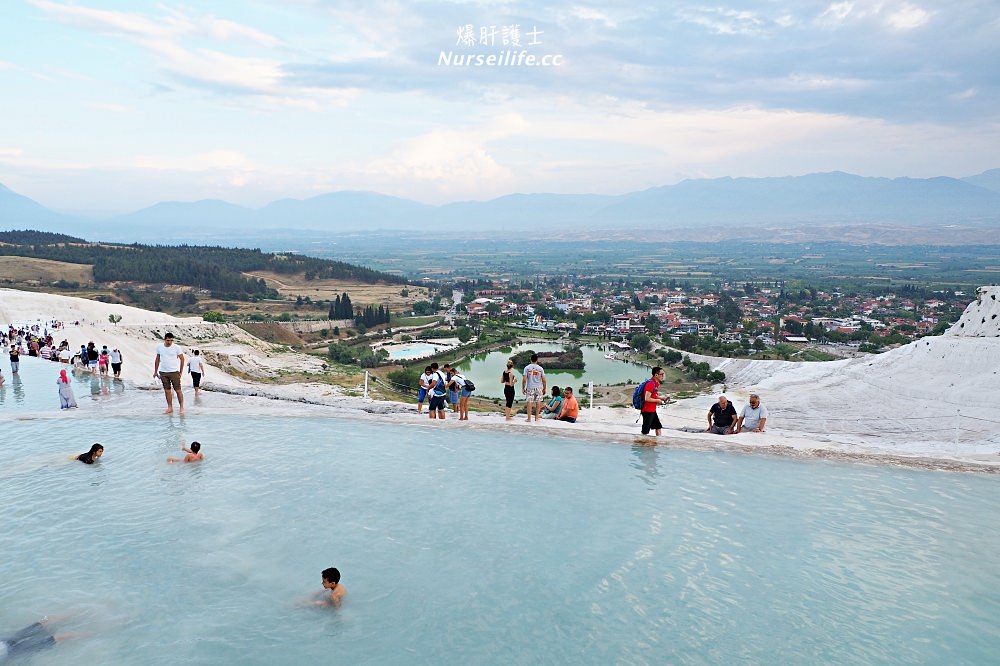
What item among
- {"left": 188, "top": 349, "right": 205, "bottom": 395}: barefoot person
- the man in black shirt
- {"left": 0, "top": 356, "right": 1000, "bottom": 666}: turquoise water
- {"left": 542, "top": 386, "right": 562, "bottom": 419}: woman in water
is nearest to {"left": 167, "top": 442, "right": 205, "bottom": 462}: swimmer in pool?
{"left": 0, "top": 356, "right": 1000, "bottom": 666}: turquoise water

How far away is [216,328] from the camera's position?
48656mm

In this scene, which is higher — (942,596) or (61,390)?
(61,390)

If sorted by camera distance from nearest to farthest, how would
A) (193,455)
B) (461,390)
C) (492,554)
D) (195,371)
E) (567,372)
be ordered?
(492,554) < (193,455) < (461,390) < (195,371) < (567,372)

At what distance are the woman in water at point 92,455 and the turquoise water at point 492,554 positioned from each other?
123 millimetres

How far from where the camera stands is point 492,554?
848 cm

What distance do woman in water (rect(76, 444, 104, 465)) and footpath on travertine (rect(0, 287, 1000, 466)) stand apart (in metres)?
5.20

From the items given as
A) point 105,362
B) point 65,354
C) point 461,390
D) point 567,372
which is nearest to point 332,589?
point 461,390

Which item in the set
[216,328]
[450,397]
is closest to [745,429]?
[450,397]

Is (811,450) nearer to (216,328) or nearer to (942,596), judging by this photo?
(942,596)

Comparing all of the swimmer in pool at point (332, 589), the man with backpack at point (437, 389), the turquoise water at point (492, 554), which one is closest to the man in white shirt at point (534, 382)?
the turquoise water at point (492, 554)

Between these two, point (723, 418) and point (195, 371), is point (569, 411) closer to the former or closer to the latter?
point (723, 418)

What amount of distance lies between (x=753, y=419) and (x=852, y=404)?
32.4 ft

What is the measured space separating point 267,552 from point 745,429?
9.72 metres

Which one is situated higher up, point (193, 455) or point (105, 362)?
point (105, 362)
